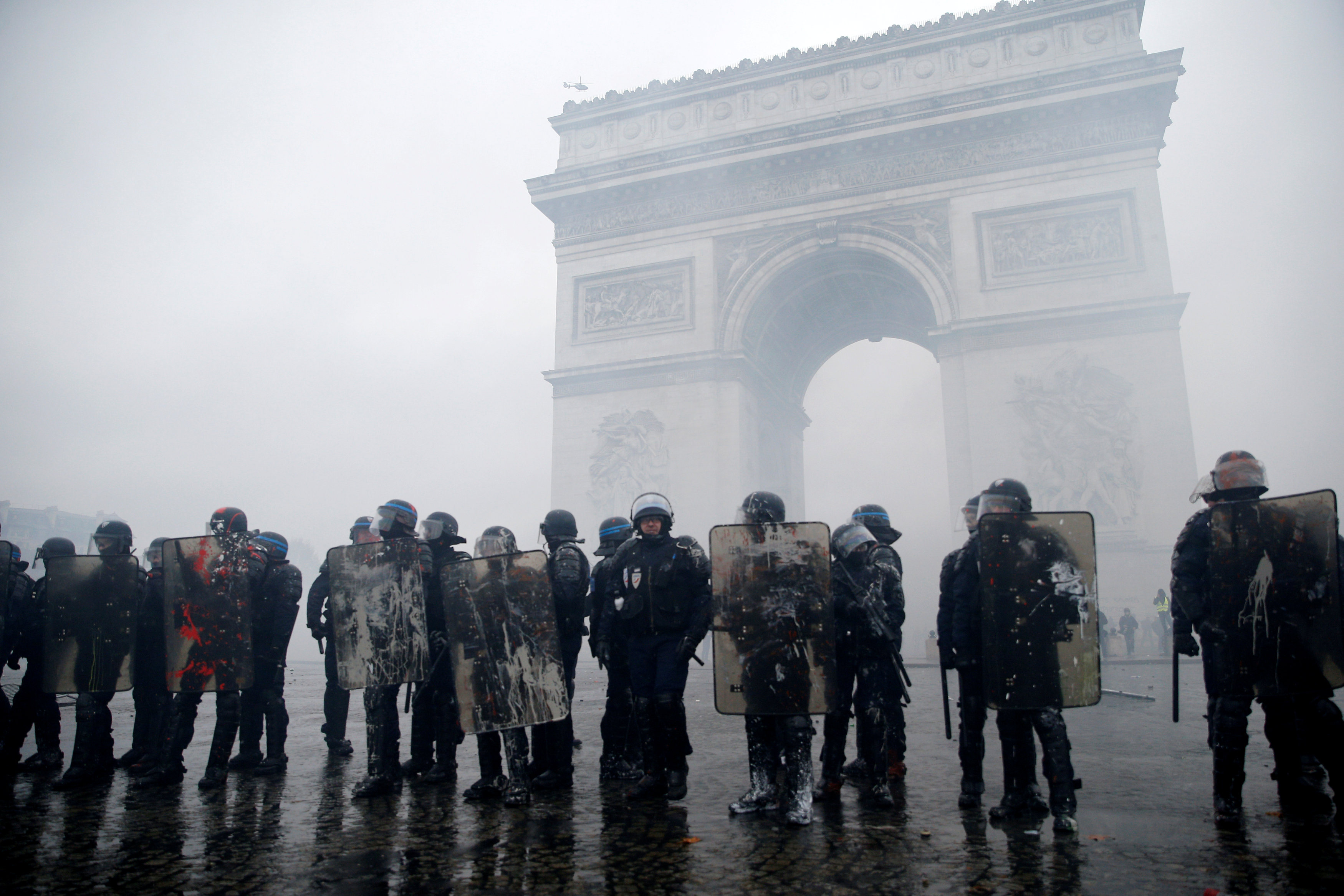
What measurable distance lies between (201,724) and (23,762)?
2.71 m

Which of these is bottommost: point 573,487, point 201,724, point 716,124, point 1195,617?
point 201,724

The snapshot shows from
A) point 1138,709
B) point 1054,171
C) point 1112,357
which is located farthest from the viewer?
point 1054,171

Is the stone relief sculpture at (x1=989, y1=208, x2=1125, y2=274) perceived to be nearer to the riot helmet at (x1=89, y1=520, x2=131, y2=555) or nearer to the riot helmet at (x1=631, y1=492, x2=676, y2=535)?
the riot helmet at (x1=631, y1=492, x2=676, y2=535)

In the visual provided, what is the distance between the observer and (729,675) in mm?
4367

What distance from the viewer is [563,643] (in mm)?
5562

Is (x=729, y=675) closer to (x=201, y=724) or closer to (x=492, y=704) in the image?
(x=492, y=704)

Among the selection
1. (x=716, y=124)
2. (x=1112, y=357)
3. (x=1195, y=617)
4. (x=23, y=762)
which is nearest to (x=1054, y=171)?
(x=1112, y=357)

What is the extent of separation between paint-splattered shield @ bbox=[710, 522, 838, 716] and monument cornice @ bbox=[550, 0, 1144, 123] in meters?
20.1

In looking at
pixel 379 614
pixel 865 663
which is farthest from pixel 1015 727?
pixel 379 614

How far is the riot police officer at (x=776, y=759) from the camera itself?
4133mm

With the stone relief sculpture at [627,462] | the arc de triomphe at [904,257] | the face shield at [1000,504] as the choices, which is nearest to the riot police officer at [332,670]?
the face shield at [1000,504]

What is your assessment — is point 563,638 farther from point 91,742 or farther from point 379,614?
point 91,742

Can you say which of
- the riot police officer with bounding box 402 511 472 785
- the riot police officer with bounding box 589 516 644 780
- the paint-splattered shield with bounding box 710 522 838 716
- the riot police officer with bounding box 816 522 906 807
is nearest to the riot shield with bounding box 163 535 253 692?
the riot police officer with bounding box 402 511 472 785

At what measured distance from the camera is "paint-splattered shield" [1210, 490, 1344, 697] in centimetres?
399
